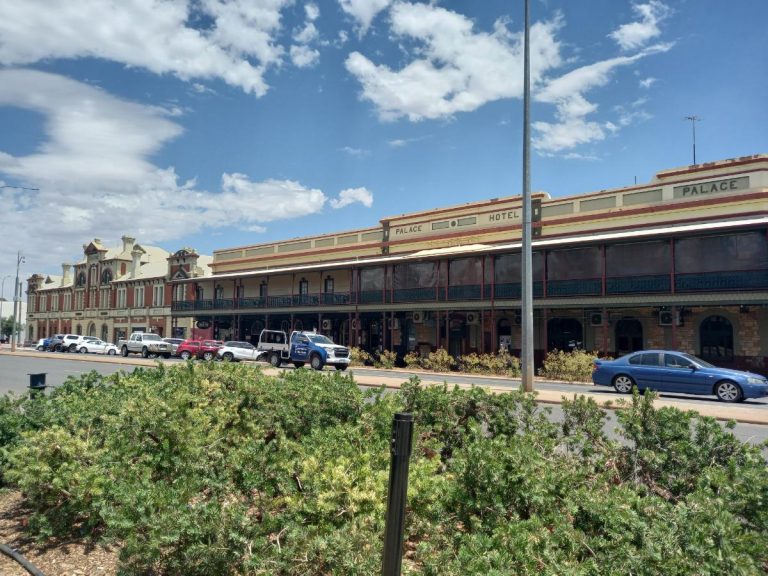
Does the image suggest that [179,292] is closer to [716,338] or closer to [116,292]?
[116,292]

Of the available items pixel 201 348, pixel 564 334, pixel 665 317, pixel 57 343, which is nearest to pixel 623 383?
pixel 665 317

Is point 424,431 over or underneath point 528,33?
underneath

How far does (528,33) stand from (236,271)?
4098cm

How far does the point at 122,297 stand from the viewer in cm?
6719

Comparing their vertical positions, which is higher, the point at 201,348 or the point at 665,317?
the point at 665,317

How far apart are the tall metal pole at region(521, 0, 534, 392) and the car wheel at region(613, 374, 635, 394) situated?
19.6 feet

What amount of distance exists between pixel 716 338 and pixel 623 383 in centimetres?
1002

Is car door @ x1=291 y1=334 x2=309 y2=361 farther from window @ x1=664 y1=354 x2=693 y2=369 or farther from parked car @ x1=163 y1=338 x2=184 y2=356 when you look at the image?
window @ x1=664 y1=354 x2=693 y2=369

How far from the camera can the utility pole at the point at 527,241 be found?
14383mm

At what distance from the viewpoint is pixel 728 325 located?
25766 millimetres

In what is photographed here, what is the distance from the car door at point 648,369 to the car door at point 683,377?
17 centimetres

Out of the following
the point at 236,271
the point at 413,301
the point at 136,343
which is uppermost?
the point at 236,271

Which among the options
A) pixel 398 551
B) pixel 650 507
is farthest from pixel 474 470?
pixel 398 551

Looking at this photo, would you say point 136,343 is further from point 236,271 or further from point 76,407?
point 76,407
